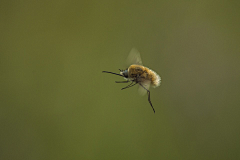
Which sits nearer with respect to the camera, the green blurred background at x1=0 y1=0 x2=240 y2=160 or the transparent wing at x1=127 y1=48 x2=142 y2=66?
the transparent wing at x1=127 y1=48 x2=142 y2=66

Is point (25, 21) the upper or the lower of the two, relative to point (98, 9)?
lower

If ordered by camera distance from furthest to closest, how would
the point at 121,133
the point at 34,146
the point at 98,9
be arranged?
the point at 98,9 < the point at 121,133 < the point at 34,146

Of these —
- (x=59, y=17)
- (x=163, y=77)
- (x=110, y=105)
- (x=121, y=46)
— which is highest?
(x=59, y=17)

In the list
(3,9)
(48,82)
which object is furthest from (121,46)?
(3,9)

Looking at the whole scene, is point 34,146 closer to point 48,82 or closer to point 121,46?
point 48,82

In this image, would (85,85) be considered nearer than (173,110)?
Yes

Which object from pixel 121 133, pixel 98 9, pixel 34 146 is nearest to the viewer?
pixel 34 146

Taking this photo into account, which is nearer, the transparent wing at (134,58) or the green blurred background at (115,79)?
the transparent wing at (134,58)

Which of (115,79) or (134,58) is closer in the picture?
(134,58)
